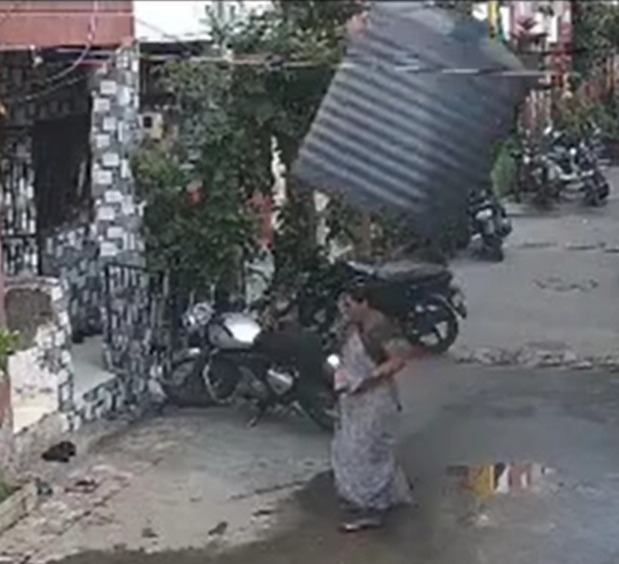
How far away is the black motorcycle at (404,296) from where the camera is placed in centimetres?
1109

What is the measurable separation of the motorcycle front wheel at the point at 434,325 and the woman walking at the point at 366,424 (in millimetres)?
3320

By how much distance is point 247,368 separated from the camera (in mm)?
9945

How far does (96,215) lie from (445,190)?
2533mm

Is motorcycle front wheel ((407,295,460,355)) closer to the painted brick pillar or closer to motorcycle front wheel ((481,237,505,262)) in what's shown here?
motorcycle front wheel ((481,237,505,262))

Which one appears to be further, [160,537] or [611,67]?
[611,67]

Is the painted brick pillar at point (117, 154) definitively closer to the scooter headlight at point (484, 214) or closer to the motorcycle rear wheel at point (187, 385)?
the motorcycle rear wheel at point (187, 385)

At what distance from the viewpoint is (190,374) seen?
10.2 m

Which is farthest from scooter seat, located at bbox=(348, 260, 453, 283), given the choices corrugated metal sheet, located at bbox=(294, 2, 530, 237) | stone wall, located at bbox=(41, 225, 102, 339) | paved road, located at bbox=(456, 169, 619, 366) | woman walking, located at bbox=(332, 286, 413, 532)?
woman walking, located at bbox=(332, 286, 413, 532)

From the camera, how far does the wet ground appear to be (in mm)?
7289

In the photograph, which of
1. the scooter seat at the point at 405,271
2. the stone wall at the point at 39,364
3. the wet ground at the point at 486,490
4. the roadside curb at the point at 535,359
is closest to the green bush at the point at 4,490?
the stone wall at the point at 39,364

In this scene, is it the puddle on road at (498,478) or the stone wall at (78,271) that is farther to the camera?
the stone wall at (78,271)

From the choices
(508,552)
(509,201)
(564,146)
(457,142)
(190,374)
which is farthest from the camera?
(509,201)

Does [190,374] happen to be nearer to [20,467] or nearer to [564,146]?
[20,467]

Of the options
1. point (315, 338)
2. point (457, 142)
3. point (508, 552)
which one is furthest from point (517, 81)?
point (508, 552)
